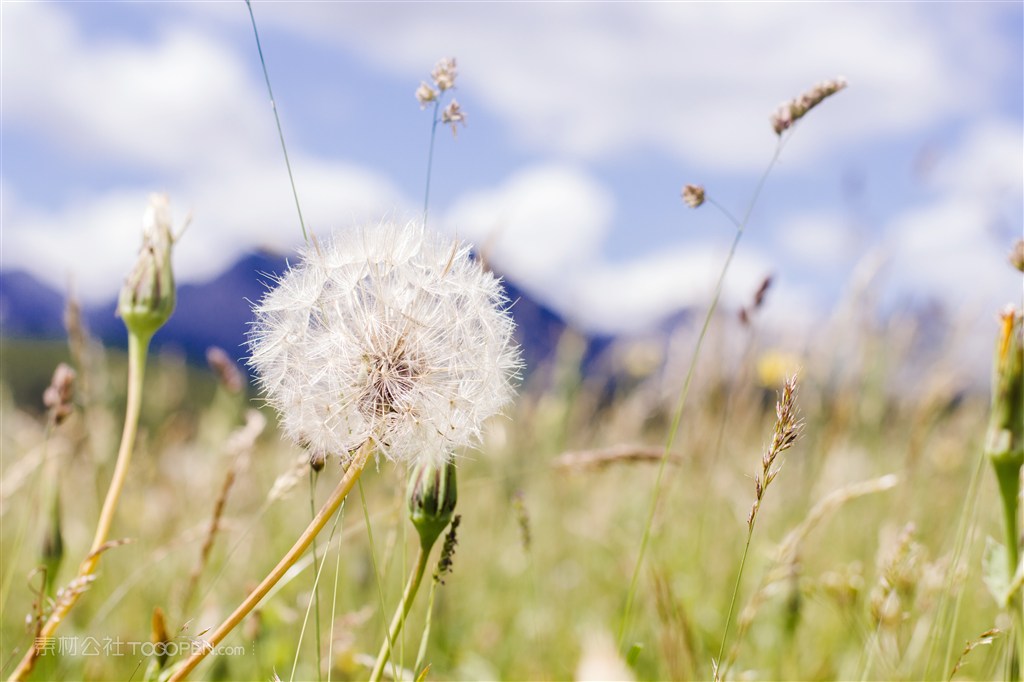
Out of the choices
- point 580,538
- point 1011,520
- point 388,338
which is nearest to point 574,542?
point 580,538

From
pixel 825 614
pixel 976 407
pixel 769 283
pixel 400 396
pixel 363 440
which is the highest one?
pixel 976 407

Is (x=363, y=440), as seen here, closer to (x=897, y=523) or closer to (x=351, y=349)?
(x=351, y=349)

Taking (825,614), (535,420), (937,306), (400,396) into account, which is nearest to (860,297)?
(825,614)

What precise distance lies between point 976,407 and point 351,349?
5590 mm

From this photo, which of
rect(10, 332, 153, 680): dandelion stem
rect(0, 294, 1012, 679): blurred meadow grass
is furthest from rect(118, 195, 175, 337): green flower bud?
rect(0, 294, 1012, 679): blurred meadow grass

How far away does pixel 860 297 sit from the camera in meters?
3.61

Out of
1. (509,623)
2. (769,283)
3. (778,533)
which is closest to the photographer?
(769,283)

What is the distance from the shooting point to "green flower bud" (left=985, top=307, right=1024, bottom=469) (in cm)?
136

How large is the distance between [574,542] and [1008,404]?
316 cm

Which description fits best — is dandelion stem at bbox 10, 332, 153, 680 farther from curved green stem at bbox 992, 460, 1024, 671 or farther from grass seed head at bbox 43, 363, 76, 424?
curved green stem at bbox 992, 460, 1024, 671

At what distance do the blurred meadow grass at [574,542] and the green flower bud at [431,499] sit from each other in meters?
0.34

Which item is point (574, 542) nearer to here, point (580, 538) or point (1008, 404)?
point (580, 538)

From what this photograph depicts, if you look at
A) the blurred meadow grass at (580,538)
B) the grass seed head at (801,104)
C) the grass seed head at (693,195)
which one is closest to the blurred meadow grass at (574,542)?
the blurred meadow grass at (580,538)

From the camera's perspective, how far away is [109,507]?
1.25 m
